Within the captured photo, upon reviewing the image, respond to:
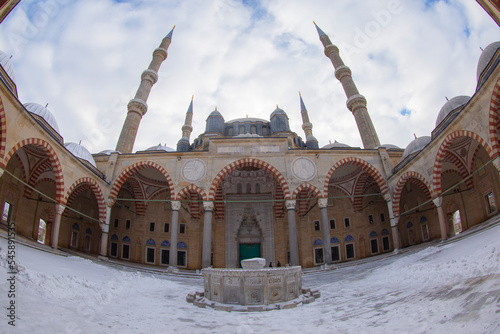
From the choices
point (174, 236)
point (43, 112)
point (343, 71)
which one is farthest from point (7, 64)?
point (343, 71)

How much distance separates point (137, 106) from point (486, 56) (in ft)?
68.0

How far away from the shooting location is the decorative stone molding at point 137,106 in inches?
805

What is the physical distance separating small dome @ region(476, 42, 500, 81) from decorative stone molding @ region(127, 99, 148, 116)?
20.1 m

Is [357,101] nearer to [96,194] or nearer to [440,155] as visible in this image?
[440,155]

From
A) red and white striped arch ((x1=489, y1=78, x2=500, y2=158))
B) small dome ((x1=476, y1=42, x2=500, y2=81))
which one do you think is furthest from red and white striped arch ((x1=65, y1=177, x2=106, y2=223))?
small dome ((x1=476, y1=42, x2=500, y2=81))

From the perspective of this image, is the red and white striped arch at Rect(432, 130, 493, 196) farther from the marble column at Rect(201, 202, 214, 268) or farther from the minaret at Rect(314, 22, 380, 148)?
the marble column at Rect(201, 202, 214, 268)

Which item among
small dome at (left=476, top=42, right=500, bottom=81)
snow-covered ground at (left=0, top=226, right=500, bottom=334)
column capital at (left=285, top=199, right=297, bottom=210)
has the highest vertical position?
small dome at (left=476, top=42, right=500, bottom=81)

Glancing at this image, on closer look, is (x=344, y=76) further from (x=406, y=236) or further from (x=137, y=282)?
(x=137, y=282)

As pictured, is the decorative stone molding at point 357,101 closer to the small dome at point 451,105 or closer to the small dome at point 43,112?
the small dome at point 451,105

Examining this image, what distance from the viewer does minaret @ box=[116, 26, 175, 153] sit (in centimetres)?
1908

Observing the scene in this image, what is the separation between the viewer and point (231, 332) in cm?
367

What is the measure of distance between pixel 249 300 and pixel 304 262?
12.9 metres

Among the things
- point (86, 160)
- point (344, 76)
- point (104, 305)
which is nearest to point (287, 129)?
point (344, 76)

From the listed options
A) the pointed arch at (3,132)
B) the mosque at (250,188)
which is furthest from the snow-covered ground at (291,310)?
the mosque at (250,188)
